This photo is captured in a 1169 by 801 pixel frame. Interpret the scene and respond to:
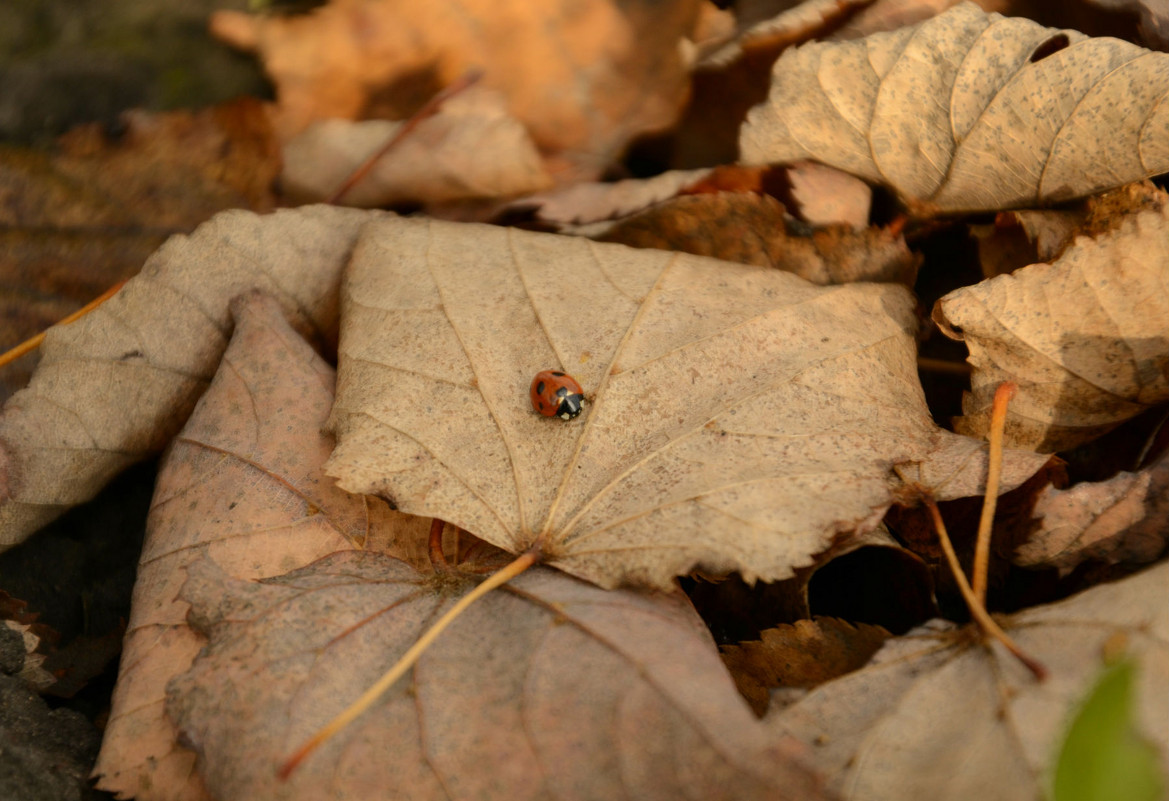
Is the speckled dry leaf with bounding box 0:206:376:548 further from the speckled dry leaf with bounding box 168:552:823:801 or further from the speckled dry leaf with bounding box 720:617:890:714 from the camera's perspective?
the speckled dry leaf with bounding box 720:617:890:714

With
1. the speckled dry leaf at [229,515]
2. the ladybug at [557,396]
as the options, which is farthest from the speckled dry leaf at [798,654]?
the speckled dry leaf at [229,515]

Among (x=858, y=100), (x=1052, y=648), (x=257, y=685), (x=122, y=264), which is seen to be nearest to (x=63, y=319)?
(x=122, y=264)

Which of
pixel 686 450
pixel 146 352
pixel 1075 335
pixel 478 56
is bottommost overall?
pixel 146 352

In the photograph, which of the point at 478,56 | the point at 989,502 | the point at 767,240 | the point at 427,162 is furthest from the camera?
the point at 478,56

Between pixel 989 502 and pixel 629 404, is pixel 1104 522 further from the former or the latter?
pixel 629 404

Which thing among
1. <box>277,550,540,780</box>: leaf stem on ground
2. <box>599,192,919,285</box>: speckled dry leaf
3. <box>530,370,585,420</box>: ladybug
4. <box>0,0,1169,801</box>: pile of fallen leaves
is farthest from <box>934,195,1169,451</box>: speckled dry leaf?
<box>277,550,540,780</box>: leaf stem on ground

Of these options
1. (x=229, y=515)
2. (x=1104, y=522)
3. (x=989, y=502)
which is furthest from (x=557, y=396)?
(x=1104, y=522)
